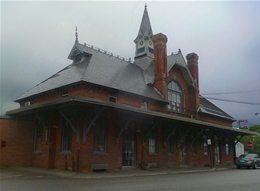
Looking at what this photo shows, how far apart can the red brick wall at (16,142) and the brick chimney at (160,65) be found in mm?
10901

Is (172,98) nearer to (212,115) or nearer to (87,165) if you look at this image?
(212,115)

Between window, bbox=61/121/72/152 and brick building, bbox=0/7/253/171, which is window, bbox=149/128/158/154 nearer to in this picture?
brick building, bbox=0/7/253/171

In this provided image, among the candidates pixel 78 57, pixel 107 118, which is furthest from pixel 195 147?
pixel 78 57

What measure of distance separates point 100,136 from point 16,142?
6.75 metres

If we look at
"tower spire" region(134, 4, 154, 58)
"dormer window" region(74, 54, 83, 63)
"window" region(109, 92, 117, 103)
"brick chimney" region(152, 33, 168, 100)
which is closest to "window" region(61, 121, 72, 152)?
"window" region(109, 92, 117, 103)

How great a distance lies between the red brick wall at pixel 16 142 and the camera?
1920cm

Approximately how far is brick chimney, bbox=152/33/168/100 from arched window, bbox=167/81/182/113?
1.55m

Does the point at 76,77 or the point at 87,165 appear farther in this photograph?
the point at 76,77

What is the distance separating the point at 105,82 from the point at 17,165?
854 centimetres

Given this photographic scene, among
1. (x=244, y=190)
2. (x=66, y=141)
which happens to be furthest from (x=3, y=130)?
(x=244, y=190)

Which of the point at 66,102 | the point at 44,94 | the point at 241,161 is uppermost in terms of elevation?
the point at 44,94

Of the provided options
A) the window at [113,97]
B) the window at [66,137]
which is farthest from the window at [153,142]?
the window at [66,137]

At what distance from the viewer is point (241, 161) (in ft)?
78.8

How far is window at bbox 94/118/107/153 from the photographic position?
17312 mm
